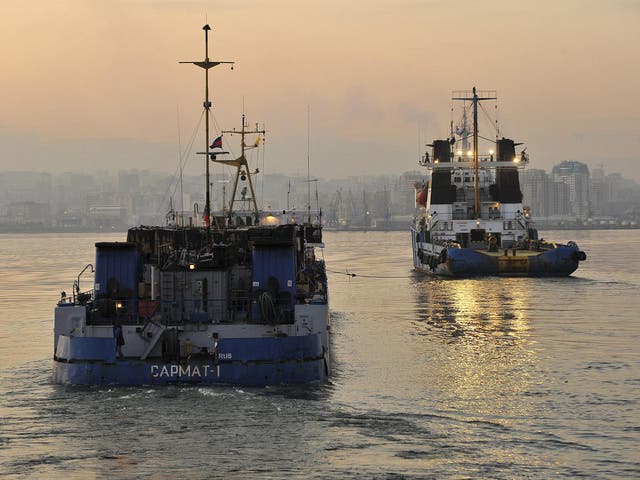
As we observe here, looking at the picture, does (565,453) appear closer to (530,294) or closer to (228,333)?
(228,333)

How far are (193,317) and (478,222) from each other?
56.4 m

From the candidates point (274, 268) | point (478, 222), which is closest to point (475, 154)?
point (478, 222)

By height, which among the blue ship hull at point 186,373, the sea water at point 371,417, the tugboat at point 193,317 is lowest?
the sea water at point 371,417

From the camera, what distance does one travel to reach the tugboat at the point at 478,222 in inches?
2960

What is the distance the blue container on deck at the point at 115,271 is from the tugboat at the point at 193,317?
30mm

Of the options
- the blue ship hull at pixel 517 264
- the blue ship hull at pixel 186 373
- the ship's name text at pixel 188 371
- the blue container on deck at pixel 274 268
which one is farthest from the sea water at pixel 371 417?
the blue ship hull at pixel 517 264

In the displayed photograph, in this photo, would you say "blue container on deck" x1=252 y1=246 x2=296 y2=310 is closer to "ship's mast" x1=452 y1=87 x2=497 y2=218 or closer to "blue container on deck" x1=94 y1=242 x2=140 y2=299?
"blue container on deck" x1=94 y1=242 x2=140 y2=299

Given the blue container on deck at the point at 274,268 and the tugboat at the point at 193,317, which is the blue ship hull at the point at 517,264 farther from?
the blue container on deck at the point at 274,268

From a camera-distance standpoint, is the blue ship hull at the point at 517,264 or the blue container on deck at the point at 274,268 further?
the blue ship hull at the point at 517,264

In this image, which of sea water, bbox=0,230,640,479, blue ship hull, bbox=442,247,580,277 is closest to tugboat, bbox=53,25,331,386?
sea water, bbox=0,230,640,479

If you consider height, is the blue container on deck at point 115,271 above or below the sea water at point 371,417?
above

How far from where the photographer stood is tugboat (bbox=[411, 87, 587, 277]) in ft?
247

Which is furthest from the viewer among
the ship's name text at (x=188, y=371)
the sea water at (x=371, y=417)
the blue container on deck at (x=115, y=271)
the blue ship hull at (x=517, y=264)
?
the blue ship hull at (x=517, y=264)

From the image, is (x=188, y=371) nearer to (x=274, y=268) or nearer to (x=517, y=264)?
(x=274, y=268)
